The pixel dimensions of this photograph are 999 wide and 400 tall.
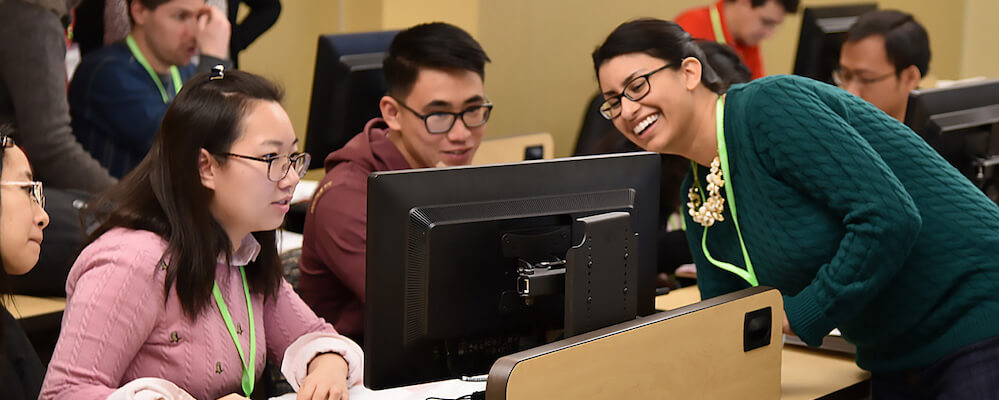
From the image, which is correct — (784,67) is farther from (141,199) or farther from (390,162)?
(141,199)

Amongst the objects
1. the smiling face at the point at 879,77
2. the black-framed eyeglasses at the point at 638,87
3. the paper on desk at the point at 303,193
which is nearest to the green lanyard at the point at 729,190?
the black-framed eyeglasses at the point at 638,87

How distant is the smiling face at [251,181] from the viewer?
1761mm

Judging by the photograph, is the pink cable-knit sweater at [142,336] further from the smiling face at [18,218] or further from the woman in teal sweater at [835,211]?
the woman in teal sweater at [835,211]

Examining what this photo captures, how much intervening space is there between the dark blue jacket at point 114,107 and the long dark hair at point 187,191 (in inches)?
49.2

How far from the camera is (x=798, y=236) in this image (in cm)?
181

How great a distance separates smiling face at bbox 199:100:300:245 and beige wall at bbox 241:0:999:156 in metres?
2.96

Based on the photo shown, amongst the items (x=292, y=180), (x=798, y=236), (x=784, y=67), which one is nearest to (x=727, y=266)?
(x=798, y=236)

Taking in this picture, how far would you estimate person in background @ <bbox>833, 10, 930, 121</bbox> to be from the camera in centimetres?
315

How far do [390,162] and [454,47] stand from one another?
0.30 m

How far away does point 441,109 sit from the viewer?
7.93ft

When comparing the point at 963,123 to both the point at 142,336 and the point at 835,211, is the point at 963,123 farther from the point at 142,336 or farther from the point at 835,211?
the point at 142,336

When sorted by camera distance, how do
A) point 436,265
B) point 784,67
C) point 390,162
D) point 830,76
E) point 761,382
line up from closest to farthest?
point 436,265 → point 761,382 → point 390,162 → point 830,76 → point 784,67

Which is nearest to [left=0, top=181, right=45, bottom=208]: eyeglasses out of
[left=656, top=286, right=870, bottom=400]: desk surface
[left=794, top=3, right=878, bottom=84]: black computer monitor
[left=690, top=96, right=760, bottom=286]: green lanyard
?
[left=690, top=96, right=760, bottom=286]: green lanyard

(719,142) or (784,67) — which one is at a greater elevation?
(719,142)
